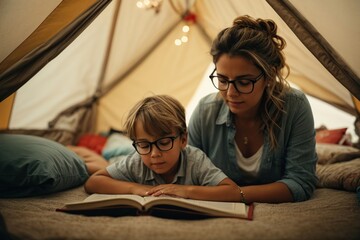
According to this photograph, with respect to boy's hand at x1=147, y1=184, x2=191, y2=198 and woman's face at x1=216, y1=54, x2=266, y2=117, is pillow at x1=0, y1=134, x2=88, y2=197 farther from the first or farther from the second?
woman's face at x1=216, y1=54, x2=266, y2=117

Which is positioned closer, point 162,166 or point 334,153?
point 162,166

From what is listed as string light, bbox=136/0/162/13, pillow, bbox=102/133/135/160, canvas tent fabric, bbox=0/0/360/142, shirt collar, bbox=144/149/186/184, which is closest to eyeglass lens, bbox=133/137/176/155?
shirt collar, bbox=144/149/186/184

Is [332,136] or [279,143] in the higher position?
[279,143]

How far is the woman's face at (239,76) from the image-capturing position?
1717 millimetres

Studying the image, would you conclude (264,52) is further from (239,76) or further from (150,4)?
(150,4)

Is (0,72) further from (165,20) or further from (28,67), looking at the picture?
(165,20)

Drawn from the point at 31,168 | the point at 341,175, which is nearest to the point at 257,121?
the point at 341,175

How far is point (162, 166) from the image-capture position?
1716 millimetres

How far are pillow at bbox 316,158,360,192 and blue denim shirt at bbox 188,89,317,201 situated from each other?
0.23 metres

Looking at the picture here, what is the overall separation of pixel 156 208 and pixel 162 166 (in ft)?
1.11

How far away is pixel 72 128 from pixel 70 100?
26cm

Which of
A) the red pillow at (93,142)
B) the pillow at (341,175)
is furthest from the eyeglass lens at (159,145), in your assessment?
the red pillow at (93,142)

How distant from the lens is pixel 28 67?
1744 millimetres

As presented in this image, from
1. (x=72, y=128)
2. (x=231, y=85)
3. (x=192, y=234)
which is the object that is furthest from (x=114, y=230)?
(x=72, y=128)
